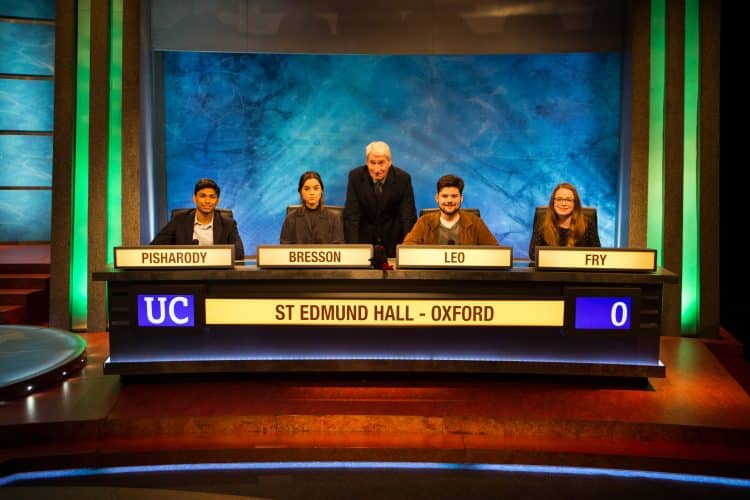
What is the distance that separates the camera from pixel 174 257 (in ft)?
9.78

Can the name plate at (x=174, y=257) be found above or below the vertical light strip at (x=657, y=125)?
below

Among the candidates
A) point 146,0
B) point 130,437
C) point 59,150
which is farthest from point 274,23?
point 130,437

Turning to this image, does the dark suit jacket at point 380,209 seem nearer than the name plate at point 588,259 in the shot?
No

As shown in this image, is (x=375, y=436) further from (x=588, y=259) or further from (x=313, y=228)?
(x=313, y=228)

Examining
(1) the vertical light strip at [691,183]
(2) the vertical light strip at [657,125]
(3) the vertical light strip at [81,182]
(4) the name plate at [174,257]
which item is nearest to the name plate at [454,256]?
(4) the name plate at [174,257]

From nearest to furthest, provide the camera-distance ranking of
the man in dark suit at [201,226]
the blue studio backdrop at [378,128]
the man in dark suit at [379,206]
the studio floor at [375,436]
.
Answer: the studio floor at [375,436] < the man in dark suit at [201,226] < the man in dark suit at [379,206] < the blue studio backdrop at [378,128]

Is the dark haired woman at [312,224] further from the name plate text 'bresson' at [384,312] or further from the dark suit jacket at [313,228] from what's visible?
the name plate text 'bresson' at [384,312]

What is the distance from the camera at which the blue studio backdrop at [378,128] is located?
17.6 ft

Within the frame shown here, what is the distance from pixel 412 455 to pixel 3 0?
5.69 m

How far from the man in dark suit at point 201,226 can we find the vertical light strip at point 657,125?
2.79m

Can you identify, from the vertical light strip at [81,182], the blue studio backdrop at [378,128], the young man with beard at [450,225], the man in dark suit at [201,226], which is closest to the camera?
the young man with beard at [450,225]

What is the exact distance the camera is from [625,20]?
475 centimetres

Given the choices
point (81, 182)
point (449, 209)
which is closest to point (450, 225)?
point (449, 209)

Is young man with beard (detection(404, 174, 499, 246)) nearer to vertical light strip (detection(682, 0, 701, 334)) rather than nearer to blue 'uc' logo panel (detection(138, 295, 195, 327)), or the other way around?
blue 'uc' logo panel (detection(138, 295, 195, 327))
